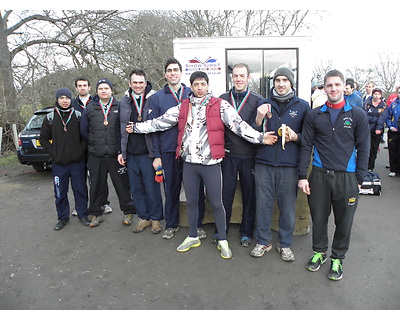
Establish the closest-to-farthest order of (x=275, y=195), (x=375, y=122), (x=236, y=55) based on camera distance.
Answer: (x=275, y=195), (x=236, y=55), (x=375, y=122)

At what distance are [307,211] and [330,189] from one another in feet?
3.42

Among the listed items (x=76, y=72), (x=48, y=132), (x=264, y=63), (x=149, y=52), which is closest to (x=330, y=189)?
(x=48, y=132)

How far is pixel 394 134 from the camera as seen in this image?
6965mm

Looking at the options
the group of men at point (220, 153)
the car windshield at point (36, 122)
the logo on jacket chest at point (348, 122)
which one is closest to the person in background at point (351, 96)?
the group of men at point (220, 153)

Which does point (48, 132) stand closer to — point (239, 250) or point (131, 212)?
point (131, 212)

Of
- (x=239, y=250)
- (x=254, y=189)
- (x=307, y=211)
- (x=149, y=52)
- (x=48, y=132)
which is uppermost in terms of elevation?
(x=149, y=52)

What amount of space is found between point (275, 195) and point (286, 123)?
0.86m

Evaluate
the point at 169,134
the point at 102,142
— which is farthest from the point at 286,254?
the point at 102,142

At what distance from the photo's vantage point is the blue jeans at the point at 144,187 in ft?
13.6

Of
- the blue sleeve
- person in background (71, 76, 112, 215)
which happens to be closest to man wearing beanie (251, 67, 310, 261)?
the blue sleeve

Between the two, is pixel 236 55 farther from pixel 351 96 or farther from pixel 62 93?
pixel 62 93

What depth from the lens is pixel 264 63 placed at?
22.8 ft

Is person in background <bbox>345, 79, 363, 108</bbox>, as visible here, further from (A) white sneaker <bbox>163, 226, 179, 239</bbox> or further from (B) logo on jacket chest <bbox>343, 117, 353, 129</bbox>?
(A) white sneaker <bbox>163, 226, 179, 239</bbox>

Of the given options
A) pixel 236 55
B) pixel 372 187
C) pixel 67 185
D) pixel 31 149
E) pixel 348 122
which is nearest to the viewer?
pixel 348 122
